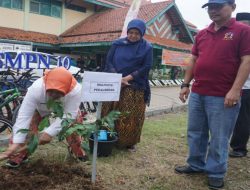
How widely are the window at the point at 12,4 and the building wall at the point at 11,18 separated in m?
0.20

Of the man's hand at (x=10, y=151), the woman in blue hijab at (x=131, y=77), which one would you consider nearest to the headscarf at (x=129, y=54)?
the woman in blue hijab at (x=131, y=77)

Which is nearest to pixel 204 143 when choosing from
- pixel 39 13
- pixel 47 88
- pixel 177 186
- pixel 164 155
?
pixel 177 186

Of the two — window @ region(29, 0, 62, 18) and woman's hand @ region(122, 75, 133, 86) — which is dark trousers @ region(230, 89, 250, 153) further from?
window @ region(29, 0, 62, 18)

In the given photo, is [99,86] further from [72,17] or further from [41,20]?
[72,17]

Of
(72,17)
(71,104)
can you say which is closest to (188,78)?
(71,104)

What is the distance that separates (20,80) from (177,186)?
488 centimetres

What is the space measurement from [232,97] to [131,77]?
1477mm

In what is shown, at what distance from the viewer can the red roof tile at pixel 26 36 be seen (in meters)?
16.0

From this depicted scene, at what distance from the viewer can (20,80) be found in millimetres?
7234

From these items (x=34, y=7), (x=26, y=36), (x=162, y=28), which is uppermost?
(x=34, y=7)

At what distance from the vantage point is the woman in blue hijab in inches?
168

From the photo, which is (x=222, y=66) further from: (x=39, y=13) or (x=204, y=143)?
(x=39, y=13)

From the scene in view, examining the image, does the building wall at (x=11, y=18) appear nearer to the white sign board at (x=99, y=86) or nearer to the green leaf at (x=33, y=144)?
the white sign board at (x=99, y=86)

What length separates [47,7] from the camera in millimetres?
18688
